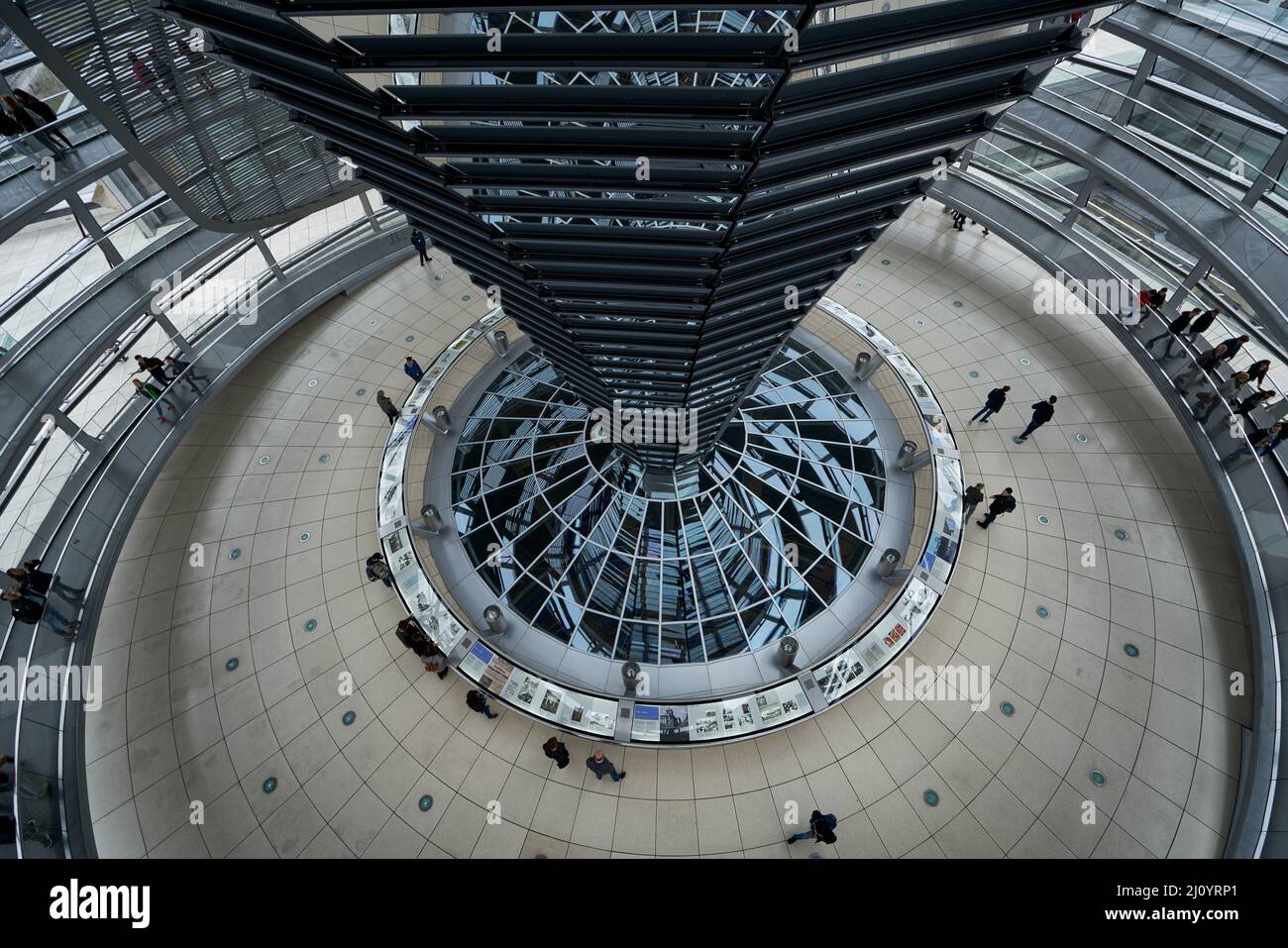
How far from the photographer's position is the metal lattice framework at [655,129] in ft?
16.1

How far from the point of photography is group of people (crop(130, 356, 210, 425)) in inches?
Result: 642

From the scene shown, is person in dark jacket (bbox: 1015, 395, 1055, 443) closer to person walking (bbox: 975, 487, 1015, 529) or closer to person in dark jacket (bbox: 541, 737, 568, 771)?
person walking (bbox: 975, 487, 1015, 529)

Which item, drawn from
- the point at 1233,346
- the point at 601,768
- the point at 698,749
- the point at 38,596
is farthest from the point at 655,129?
the point at 1233,346

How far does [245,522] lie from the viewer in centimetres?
1652

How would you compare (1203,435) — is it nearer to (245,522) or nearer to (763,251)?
(763,251)

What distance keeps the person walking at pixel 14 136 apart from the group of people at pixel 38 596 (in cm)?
849

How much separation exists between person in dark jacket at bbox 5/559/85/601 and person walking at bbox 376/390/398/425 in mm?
8034

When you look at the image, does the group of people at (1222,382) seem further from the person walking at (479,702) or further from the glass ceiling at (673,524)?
the person walking at (479,702)

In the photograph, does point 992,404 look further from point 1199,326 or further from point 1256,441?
point 1199,326

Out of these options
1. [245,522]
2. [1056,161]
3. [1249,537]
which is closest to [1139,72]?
[1056,161]

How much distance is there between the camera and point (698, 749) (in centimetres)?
1288

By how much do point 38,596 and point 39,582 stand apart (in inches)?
16.7

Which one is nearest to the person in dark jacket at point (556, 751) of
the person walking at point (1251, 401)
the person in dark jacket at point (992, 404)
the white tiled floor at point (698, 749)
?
the white tiled floor at point (698, 749)

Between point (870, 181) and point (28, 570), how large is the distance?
59.0ft
